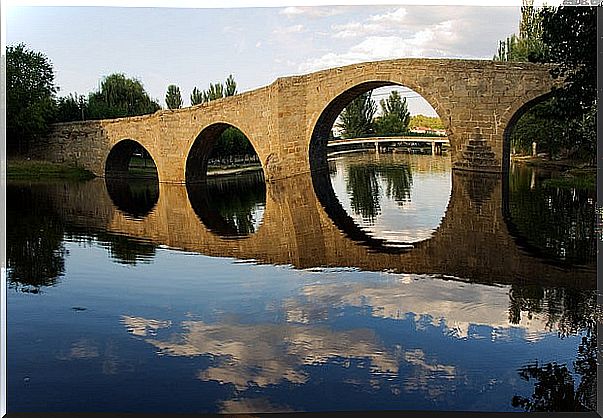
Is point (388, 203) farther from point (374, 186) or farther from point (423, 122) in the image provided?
point (423, 122)

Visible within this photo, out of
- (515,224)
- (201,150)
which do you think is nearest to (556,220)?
(515,224)

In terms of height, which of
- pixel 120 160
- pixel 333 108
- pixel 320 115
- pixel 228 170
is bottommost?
pixel 228 170

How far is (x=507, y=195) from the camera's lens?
1462cm

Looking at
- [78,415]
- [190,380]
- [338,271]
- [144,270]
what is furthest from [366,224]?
[78,415]

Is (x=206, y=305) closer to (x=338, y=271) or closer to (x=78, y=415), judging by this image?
(x=338, y=271)

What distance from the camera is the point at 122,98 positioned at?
104 ft

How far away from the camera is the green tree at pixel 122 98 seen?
3148cm

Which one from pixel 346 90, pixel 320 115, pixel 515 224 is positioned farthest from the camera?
pixel 320 115

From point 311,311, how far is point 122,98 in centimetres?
2725

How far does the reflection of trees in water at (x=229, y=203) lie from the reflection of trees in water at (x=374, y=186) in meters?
2.38

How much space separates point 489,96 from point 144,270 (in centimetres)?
1078

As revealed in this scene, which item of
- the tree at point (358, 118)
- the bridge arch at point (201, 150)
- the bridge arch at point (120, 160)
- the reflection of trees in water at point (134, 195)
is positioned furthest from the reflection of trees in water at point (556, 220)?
the tree at point (358, 118)

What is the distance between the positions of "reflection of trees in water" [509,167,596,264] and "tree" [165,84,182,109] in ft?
51.5

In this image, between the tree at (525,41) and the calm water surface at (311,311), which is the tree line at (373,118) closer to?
the tree at (525,41)
